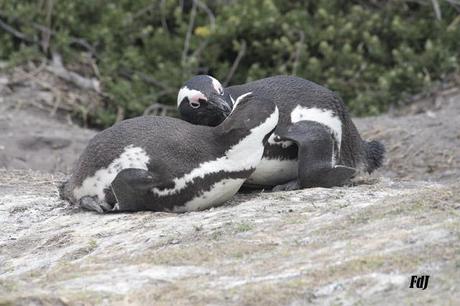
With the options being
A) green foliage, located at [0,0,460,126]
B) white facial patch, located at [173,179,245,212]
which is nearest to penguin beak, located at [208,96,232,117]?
white facial patch, located at [173,179,245,212]

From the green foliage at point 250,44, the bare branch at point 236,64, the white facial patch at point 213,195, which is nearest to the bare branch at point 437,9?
the green foliage at point 250,44

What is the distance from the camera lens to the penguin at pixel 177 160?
18.0 feet

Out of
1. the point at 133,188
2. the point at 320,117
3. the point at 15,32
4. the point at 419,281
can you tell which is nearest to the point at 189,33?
the point at 15,32

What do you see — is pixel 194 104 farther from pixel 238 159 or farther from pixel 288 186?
pixel 288 186

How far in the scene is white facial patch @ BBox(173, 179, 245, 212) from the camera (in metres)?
5.56

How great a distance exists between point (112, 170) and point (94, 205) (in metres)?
0.27

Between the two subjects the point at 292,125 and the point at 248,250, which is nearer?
the point at 248,250

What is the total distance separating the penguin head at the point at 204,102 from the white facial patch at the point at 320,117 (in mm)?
408

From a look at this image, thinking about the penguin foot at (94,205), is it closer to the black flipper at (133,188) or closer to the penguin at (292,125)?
the black flipper at (133,188)

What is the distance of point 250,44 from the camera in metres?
13.1

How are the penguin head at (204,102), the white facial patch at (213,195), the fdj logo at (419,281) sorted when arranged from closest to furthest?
1. the fdj logo at (419,281)
2. the white facial patch at (213,195)
3. the penguin head at (204,102)

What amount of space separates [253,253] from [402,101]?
8325mm

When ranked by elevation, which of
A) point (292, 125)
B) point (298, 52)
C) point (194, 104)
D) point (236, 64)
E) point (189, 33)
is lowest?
point (236, 64)

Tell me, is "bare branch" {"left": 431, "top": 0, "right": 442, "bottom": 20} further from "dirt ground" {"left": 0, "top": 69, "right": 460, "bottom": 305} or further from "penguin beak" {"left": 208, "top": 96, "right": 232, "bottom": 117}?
"penguin beak" {"left": 208, "top": 96, "right": 232, "bottom": 117}
